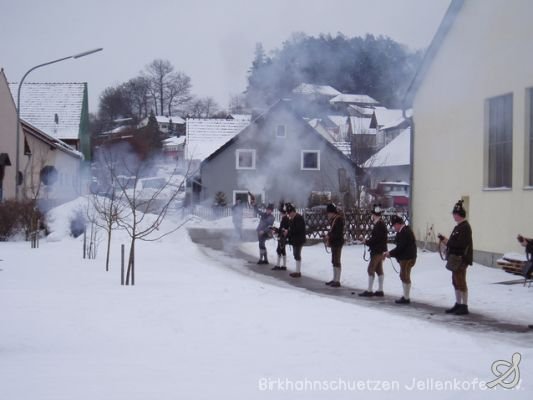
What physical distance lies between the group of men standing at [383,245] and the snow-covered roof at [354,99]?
6736 millimetres

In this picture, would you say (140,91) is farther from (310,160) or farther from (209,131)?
(209,131)

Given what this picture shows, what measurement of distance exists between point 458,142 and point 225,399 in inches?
564

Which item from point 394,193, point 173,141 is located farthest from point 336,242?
point 173,141

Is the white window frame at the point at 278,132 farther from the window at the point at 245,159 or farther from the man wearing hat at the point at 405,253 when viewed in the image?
the man wearing hat at the point at 405,253

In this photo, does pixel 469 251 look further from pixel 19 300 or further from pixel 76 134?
pixel 76 134

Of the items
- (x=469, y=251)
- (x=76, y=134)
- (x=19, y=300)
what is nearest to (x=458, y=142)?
(x=469, y=251)

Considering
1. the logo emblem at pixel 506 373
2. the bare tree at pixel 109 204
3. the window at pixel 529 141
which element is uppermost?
the window at pixel 529 141

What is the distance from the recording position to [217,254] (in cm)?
2255

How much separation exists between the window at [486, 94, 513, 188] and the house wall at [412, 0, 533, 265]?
7.1 inches

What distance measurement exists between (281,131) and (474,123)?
88.1 ft

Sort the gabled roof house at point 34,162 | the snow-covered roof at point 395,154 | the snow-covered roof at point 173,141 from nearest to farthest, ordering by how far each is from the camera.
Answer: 1. the gabled roof house at point 34,162
2. the snow-covered roof at point 395,154
3. the snow-covered roof at point 173,141

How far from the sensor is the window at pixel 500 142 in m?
16.3

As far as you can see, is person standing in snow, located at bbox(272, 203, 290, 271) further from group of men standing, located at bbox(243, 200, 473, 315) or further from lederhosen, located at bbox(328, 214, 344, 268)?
lederhosen, located at bbox(328, 214, 344, 268)

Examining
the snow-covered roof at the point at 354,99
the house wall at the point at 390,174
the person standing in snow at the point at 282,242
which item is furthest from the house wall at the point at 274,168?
the person standing in snow at the point at 282,242
